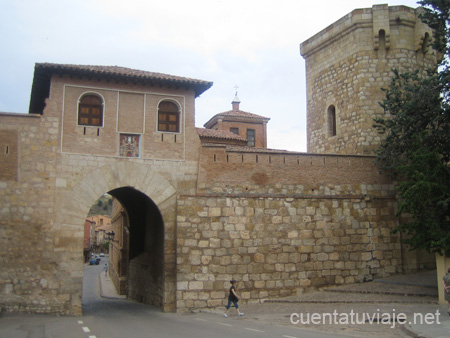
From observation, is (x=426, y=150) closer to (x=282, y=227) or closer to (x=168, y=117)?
(x=282, y=227)

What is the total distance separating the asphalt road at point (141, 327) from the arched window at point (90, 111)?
5.63 metres

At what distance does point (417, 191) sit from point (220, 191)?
5.68 m

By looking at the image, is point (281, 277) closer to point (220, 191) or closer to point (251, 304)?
point (251, 304)

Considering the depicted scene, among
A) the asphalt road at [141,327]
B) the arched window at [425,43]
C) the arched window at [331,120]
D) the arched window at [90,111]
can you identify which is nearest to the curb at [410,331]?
the asphalt road at [141,327]

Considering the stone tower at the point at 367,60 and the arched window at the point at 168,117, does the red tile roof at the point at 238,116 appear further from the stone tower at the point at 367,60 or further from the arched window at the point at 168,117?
the arched window at the point at 168,117

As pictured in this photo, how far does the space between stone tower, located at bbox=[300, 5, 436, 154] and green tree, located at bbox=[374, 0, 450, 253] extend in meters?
1.20

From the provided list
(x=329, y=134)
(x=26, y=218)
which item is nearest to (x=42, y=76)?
(x=26, y=218)

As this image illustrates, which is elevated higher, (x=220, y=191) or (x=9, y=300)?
(x=220, y=191)

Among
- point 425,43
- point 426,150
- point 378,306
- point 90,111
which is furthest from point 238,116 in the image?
point 378,306

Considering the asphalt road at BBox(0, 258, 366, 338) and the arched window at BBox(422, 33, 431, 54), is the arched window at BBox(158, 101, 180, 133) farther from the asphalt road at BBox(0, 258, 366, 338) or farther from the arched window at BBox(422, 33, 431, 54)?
the arched window at BBox(422, 33, 431, 54)

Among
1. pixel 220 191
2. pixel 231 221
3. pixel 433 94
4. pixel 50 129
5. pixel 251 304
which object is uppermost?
pixel 433 94

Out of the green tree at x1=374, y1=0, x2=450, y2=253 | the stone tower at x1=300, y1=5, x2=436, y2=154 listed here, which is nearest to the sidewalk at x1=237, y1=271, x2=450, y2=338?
the green tree at x1=374, y1=0, x2=450, y2=253

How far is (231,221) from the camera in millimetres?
14477

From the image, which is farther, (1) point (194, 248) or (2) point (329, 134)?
(2) point (329, 134)
